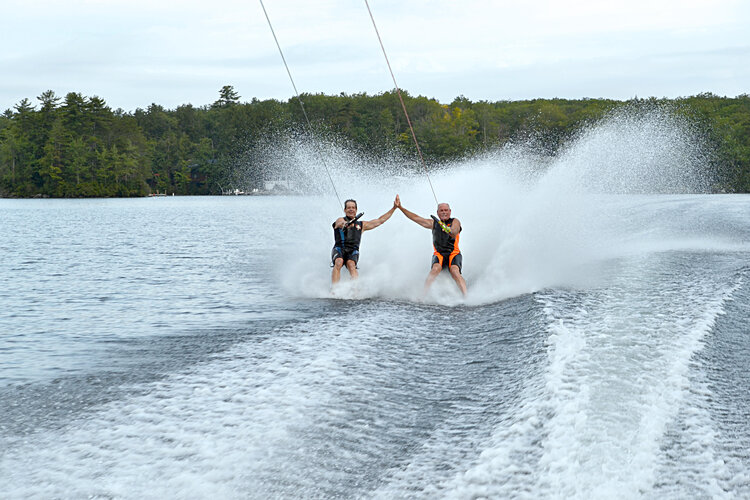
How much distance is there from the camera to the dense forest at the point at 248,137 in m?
86.8

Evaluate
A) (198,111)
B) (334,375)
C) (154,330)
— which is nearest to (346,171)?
(154,330)

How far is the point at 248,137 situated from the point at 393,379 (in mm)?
111419

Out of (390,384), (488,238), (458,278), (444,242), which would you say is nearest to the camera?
(390,384)

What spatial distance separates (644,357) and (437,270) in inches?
168

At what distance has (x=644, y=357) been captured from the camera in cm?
599

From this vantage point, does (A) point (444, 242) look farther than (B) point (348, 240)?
No

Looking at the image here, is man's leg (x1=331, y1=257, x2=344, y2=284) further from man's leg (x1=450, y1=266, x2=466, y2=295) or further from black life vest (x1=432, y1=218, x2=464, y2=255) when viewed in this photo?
man's leg (x1=450, y1=266, x2=466, y2=295)

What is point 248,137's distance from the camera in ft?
373

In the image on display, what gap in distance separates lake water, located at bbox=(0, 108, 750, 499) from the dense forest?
71345mm

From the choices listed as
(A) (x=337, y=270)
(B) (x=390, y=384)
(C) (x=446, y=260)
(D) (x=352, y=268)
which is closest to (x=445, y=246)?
(C) (x=446, y=260)

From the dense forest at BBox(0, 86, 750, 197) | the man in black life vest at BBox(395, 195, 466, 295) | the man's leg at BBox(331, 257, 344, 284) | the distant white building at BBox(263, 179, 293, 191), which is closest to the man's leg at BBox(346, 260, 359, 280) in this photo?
the man's leg at BBox(331, 257, 344, 284)

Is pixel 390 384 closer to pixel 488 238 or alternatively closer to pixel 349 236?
pixel 349 236

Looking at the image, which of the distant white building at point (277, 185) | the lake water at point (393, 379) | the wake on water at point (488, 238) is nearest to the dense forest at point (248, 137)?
the distant white building at point (277, 185)

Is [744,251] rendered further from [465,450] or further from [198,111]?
[198,111]
